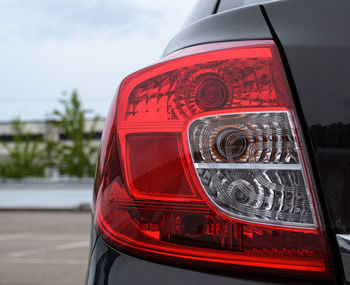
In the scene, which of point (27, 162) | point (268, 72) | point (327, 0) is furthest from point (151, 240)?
point (27, 162)

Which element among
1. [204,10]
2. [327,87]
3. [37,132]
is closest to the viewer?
[327,87]

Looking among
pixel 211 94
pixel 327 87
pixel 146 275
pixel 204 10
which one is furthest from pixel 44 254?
pixel 327 87

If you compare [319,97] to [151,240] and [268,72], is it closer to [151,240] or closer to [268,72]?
[268,72]

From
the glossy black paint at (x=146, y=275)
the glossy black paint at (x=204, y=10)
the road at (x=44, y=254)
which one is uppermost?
the glossy black paint at (x=204, y=10)

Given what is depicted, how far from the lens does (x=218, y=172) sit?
781 mm

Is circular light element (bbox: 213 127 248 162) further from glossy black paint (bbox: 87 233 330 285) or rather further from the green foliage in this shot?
the green foliage

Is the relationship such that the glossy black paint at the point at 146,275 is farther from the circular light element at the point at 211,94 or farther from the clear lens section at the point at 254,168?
the circular light element at the point at 211,94

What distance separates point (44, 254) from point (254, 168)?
266 inches

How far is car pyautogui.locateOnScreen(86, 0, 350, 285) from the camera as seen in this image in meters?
0.73

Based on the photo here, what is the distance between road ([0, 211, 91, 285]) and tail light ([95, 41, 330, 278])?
14.1ft

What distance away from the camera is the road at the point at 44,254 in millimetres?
5082

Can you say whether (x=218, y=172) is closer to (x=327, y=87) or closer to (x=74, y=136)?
(x=327, y=87)

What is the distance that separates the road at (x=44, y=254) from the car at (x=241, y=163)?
14.1ft

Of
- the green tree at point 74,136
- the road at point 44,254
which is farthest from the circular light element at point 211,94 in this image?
the green tree at point 74,136
